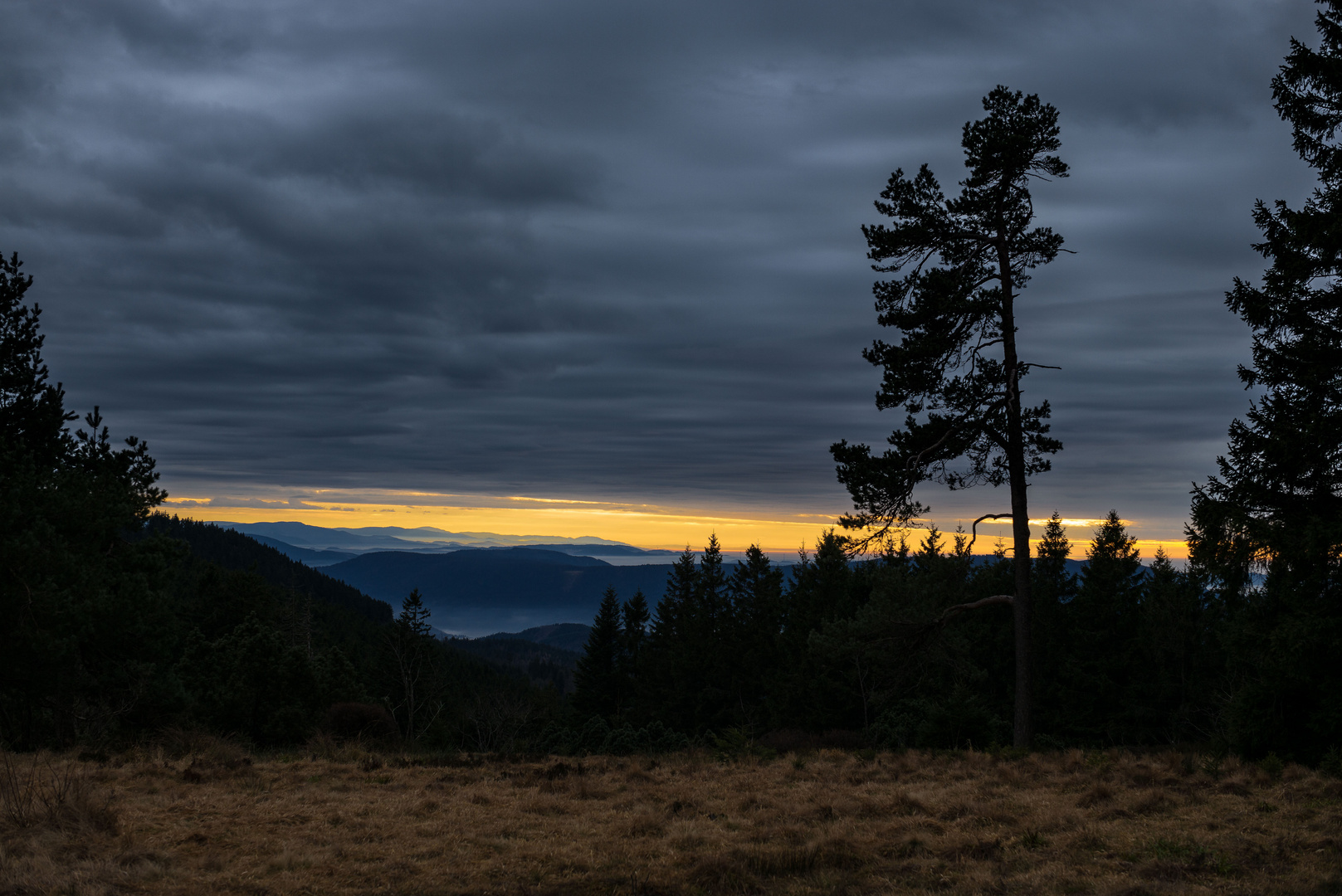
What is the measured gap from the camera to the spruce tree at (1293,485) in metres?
12.3

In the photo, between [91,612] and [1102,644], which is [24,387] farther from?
[1102,644]

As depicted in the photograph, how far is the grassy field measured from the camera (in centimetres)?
689

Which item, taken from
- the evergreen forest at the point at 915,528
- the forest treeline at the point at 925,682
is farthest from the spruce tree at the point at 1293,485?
the forest treeline at the point at 925,682

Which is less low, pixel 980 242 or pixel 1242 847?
pixel 980 242

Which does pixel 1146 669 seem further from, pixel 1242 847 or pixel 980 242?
pixel 1242 847

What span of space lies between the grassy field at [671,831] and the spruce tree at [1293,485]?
1.64 metres

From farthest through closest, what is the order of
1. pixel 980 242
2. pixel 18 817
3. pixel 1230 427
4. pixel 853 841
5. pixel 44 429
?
pixel 44 429 → pixel 980 242 → pixel 1230 427 → pixel 853 841 → pixel 18 817

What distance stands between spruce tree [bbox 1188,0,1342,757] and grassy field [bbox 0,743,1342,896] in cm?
164

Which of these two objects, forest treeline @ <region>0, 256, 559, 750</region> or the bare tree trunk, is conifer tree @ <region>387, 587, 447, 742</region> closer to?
forest treeline @ <region>0, 256, 559, 750</region>

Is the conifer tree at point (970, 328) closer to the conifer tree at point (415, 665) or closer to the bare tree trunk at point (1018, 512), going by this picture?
the bare tree trunk at point (1018, 512)

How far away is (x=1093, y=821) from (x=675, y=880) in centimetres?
514

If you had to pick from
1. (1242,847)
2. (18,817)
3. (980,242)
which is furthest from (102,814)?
(980,242)

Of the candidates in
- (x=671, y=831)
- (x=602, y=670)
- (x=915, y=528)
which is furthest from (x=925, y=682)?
(x=602, y=670)

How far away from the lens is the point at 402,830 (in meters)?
9.03
